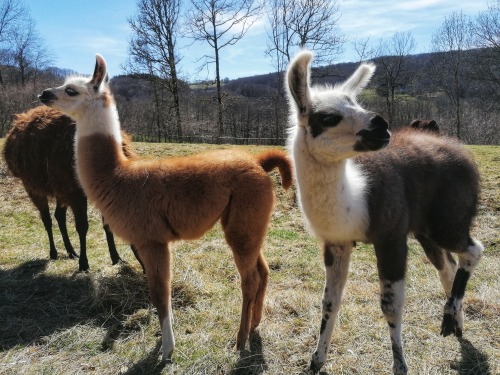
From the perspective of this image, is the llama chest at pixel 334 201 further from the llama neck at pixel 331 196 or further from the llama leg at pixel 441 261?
the llama leg at pixel 441 261

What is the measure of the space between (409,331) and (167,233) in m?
2.13

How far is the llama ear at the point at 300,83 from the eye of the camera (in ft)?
7.93

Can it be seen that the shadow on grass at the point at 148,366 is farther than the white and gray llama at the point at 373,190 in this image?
Yes

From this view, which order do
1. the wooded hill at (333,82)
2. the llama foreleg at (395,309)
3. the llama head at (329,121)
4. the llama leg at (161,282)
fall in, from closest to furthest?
the llama head at (329,121)
the llama foreleg at (395,309)
the llama leg at (161,282)
the wooded hill at (333,82)

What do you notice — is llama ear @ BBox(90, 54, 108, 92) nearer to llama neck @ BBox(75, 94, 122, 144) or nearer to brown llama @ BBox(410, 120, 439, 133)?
llama neck @ BBox(75, 94, 122, 144)

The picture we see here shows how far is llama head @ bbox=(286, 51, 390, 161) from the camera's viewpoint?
2238mm

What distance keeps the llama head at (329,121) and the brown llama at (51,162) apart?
2517 millimetres

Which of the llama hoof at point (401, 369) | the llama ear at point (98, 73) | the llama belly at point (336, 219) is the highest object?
the llama ear at point (98, 73)

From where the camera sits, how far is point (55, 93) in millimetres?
3406

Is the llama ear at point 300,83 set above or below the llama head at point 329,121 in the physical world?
above

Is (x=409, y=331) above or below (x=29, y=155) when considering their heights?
below

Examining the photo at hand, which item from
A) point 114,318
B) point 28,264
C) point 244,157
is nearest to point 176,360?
point 114,318

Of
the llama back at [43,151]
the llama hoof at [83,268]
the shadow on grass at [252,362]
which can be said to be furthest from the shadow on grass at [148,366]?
the llama back at [43,151]

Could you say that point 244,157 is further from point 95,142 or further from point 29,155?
point 29,155
